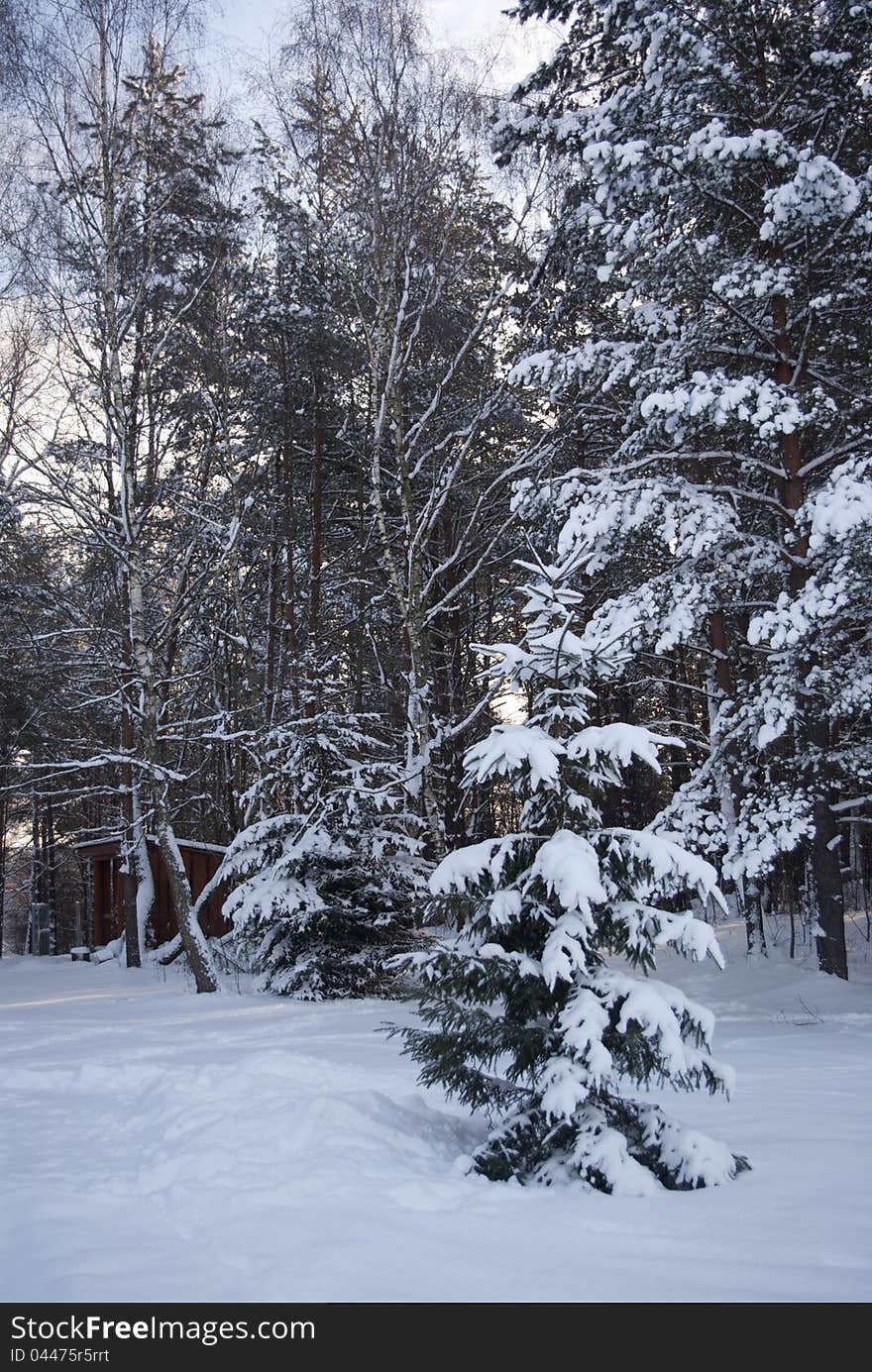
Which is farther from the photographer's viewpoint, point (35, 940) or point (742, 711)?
point (35, 940)

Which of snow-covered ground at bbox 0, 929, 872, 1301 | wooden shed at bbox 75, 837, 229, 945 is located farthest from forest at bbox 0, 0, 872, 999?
wooden shed at bbox 75, 837, 229, 945

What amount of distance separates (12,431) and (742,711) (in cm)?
935

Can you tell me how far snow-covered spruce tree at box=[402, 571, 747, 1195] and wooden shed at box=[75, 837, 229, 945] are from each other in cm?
1757

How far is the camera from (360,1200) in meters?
3.80

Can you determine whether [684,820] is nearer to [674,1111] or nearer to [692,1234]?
[674,1111]

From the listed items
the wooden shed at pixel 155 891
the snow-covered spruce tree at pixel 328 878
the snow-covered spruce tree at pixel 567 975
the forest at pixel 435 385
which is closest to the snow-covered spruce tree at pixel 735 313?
the forest at pixel 435 385

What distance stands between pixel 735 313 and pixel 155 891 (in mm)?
17524

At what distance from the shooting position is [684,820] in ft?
32.8

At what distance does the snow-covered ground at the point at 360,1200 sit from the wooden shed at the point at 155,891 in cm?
1557

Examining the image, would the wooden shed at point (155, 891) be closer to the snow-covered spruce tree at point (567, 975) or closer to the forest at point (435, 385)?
the forest at point (435, 385)

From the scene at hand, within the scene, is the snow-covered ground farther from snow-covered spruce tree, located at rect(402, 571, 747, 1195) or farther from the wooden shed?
the wooden shed

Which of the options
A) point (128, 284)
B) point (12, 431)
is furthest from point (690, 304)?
point (12, 431)

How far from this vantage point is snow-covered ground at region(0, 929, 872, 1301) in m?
3.02
